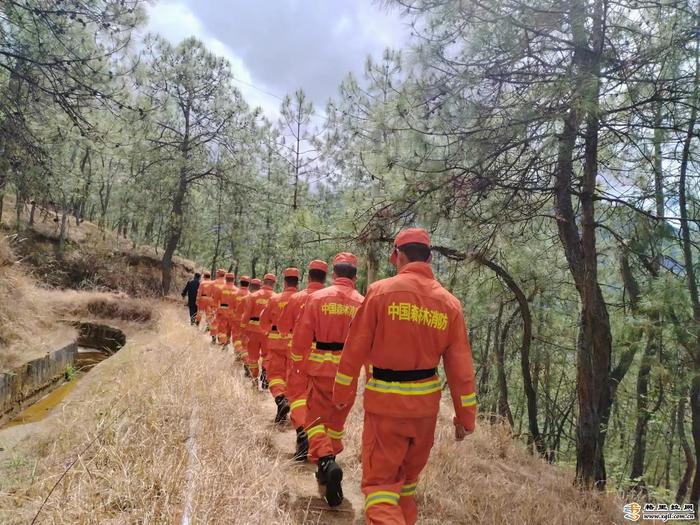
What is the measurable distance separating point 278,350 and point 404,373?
139 inches

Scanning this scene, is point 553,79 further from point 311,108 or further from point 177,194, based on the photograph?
point 311,108

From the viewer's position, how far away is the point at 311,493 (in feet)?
13.2

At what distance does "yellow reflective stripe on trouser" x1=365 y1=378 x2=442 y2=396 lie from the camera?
2924 mm

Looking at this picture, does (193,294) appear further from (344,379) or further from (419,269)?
(419,269)

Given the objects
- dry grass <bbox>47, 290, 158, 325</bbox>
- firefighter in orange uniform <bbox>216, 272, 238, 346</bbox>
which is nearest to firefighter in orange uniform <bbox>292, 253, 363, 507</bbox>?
firefighter in orange uniform <bbox>216, 272, 238, 346</bbox>

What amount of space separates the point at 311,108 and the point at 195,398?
21.2 m

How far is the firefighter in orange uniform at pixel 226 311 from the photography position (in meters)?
10.9

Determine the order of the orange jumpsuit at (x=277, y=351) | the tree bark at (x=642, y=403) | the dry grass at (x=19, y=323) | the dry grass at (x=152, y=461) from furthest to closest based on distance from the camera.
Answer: the tree bark at (x=642, y=403) → the dry grass at (x=19, y=323) → the orange jumpsuit at (x=277, y=351) → the dry grass at (x=152, y=461)

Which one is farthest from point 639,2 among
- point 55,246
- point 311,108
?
point 55,246

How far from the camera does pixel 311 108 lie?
23.7m

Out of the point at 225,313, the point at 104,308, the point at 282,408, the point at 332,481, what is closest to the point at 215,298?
the point at 225,313

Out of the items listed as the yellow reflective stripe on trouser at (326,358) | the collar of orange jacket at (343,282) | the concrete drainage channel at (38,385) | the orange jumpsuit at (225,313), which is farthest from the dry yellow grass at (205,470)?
the orange jumpsuit at (225,313)

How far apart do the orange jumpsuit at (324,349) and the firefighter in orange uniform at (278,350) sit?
5.00 ft

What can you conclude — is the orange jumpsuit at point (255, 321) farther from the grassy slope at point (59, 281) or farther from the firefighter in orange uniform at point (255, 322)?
the grassy slope at point (59, 281)
